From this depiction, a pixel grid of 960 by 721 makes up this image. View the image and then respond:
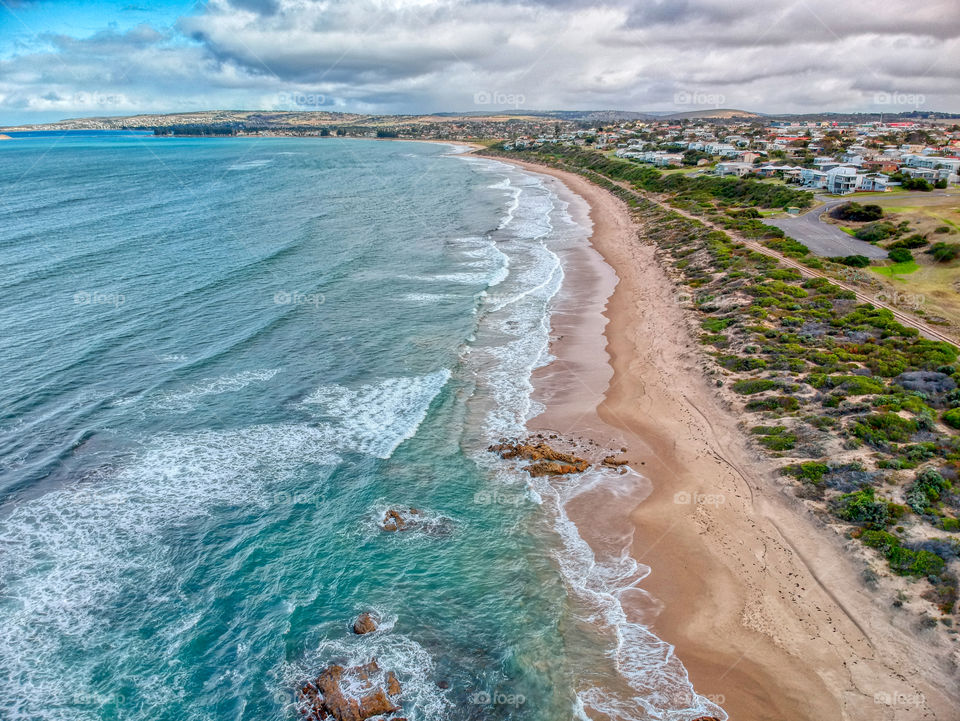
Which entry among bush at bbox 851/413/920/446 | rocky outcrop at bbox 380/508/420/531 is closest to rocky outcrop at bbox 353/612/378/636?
rocky outcrop at bbox 380/508/420/531

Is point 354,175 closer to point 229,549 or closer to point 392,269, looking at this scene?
point 392,269

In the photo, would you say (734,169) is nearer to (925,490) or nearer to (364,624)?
(925,490)

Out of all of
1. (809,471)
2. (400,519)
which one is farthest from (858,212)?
(400,519)

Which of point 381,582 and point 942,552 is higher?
point 942,552

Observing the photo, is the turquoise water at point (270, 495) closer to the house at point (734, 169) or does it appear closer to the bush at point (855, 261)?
the bush at point (855, 261)

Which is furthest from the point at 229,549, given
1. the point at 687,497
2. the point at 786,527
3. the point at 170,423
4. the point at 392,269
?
the point at 392,269

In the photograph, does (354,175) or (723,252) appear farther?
(354,175)
